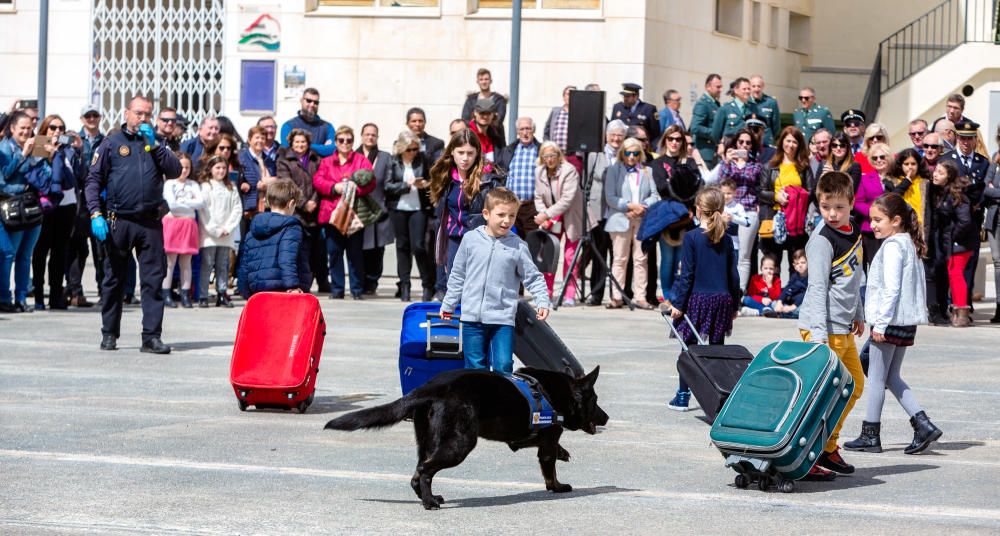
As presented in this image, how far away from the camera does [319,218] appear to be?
63.0ft

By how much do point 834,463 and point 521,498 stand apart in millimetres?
1829

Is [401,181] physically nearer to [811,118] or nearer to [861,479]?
[811,118]

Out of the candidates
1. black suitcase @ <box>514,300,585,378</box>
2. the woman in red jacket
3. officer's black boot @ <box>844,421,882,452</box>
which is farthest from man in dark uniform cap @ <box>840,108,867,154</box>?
officer's black boot @ <box>844,421,882,452</box>

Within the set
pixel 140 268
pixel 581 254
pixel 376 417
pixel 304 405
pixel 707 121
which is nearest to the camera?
pixel 376 417

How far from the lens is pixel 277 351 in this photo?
35.1ft

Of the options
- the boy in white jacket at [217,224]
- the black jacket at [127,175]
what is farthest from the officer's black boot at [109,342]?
the boy in white jacket at [217,224]

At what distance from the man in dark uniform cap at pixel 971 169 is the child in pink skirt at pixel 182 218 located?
7864 millimetres

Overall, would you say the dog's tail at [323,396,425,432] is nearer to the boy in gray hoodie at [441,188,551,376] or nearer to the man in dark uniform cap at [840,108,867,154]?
the boy in gray hoodie at [441,188,551,376]

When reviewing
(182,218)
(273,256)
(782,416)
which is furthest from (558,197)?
(782,416)

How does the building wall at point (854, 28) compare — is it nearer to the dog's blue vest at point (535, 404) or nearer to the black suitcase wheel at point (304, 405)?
the black suitcase wheel at point (304, 405)

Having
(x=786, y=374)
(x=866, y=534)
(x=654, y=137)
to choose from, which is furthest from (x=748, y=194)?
(x=866, y=534)

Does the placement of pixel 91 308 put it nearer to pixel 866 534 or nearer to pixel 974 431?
pixel 974 431

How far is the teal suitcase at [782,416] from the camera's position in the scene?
26.1 feet

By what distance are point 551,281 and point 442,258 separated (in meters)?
3.47
